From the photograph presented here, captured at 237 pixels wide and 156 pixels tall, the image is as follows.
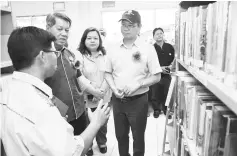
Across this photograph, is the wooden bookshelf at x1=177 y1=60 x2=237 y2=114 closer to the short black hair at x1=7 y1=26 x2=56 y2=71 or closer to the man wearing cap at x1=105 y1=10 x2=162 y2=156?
the short black hair at x1=7 y1=26 x2=56 y2=71

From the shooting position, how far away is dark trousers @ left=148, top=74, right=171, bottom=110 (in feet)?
13.2

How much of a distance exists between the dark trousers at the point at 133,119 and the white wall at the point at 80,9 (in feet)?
13.0

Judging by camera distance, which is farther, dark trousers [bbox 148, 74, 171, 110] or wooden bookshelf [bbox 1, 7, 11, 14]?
dark trousers [bbox 148, 74, 171, 110]

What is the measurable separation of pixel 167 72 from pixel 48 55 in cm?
305

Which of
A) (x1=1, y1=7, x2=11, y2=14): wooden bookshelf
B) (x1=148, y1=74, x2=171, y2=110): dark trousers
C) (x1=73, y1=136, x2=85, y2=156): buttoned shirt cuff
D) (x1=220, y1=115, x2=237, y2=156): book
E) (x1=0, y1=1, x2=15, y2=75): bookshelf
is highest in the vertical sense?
(x1=1, y1=7, x2=11, y2=14): wooden bookshelf

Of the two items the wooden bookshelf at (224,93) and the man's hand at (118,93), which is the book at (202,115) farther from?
the man's hand at (118,93)

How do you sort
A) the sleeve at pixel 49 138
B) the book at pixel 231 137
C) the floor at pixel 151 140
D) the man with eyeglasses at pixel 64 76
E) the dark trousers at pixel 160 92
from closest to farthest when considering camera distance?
the book at pixel 231 137, the sleeve at pixel 49 138, the man with eyeglasses at pixel 64 76, the floor at pixel 151 140, the dark trousers at pixel 160 92

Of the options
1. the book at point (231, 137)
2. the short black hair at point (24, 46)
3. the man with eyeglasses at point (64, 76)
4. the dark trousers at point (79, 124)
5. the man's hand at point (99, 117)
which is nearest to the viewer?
the book at point (231, 137)

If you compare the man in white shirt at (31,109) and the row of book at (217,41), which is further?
the man in white shirt at (31,109)

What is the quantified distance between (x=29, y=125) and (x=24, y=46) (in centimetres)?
39

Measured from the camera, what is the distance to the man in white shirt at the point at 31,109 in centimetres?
81

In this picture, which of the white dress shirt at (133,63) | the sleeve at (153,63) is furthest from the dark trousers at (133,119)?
the sleeve at (153,63)

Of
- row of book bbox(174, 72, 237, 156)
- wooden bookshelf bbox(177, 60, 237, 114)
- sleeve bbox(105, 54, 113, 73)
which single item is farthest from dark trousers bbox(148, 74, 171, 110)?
wooden bookshelf bbox(177, 60, 237, 114)

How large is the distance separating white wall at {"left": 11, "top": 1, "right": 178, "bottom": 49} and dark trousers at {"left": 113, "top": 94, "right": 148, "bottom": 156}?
13.0 feet
